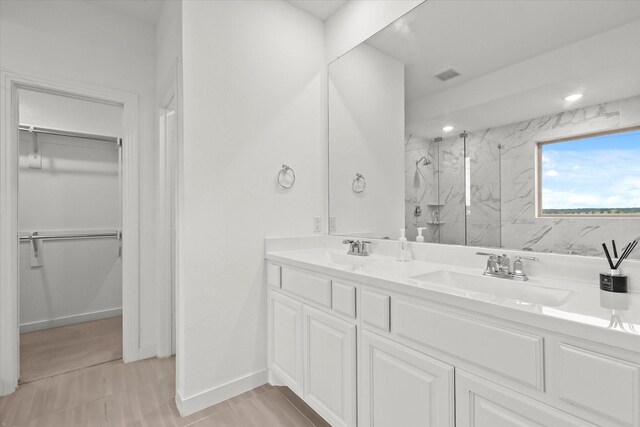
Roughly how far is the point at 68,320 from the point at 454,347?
145 inches

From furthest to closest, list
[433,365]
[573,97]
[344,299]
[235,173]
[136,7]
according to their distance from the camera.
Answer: [136,7]
[235,173]
[344,299]
[573,97]
[433,365]

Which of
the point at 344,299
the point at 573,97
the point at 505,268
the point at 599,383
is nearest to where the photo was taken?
the point at 599,383

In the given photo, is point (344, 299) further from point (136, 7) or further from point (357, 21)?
point (136, 7)

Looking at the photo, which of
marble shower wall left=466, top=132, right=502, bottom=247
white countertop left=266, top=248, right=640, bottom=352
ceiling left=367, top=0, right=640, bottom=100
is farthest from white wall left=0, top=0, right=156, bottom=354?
marble shower wall left=466, top=132, right=502, bottom=247

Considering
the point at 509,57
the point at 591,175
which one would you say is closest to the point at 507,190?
the point at 591,175

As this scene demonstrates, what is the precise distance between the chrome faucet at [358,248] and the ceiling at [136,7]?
219 centimetres

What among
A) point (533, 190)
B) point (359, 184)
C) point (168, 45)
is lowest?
point (533, 190)

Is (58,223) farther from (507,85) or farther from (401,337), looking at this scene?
(507,85)

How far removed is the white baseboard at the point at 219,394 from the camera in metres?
1.69

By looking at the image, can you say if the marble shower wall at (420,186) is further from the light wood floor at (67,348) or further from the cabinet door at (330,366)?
the light wood floor at (67,348)

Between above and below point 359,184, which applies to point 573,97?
above

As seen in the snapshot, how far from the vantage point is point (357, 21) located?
6.70 feet

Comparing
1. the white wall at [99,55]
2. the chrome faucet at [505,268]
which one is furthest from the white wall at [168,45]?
the chrome faucet at [505,268]

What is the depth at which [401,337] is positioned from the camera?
3.71 ft
